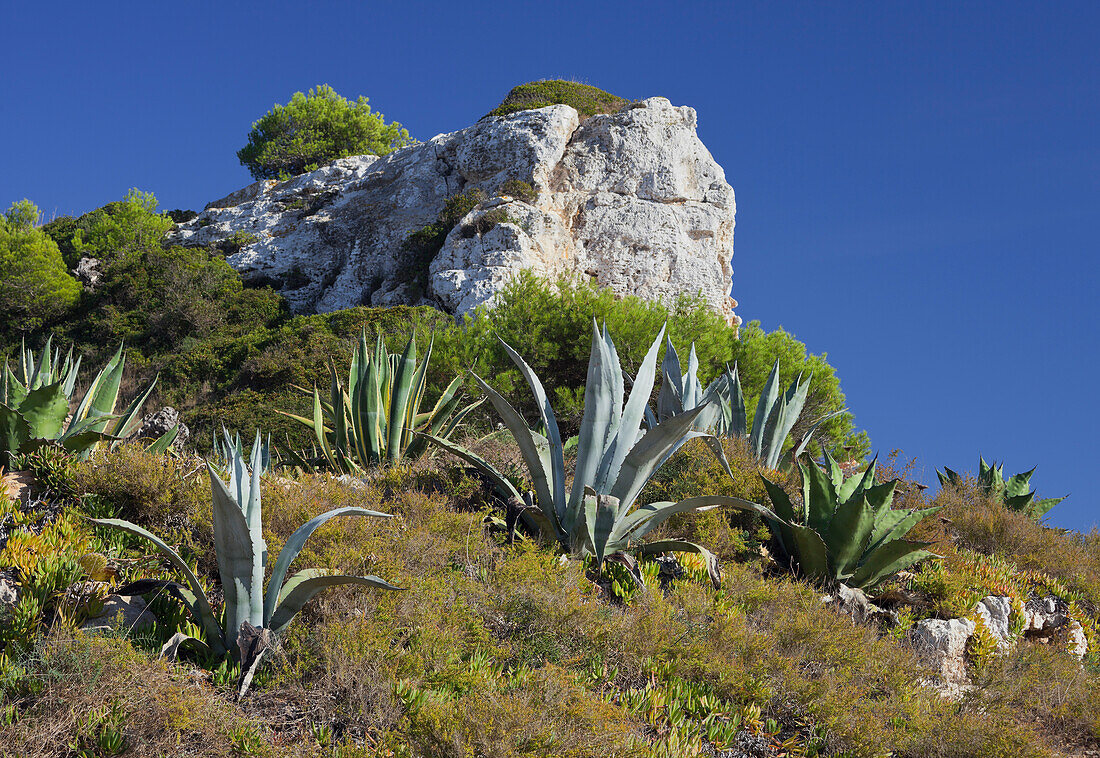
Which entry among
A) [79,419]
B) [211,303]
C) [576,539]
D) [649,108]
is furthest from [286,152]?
[576,539]

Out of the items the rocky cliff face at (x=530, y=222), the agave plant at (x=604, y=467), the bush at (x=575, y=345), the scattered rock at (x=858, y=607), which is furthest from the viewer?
the rocky cliff face at (x=530, y=222)

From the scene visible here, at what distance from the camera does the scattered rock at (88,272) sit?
2694 cm

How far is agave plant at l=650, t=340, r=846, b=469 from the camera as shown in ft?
22.7

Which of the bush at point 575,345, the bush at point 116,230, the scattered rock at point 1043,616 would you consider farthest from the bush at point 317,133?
the scattered rock at point 1043,616

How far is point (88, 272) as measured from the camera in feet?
90.0

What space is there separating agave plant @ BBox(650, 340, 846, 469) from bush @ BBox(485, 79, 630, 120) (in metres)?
20.4

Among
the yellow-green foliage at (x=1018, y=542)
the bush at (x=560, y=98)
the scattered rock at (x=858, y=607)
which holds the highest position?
the bush at (x=560, y=98)

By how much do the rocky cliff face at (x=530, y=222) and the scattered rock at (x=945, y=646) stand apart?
14140mm

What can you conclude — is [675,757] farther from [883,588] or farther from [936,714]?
[883,588]

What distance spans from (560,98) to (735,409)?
22.9 metres

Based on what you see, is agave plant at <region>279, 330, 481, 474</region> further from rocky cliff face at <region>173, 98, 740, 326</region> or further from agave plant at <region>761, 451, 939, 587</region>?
rocky cliff face at <region>173, 98, 740, 326</region>

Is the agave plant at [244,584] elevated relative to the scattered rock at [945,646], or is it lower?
lower

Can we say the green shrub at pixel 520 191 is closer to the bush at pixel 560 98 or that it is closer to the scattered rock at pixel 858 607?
the bush at pixel 560 98

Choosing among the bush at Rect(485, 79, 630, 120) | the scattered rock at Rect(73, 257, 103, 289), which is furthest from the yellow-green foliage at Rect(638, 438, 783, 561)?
the scattered rock at Rect(73, 257, 103, 289)
